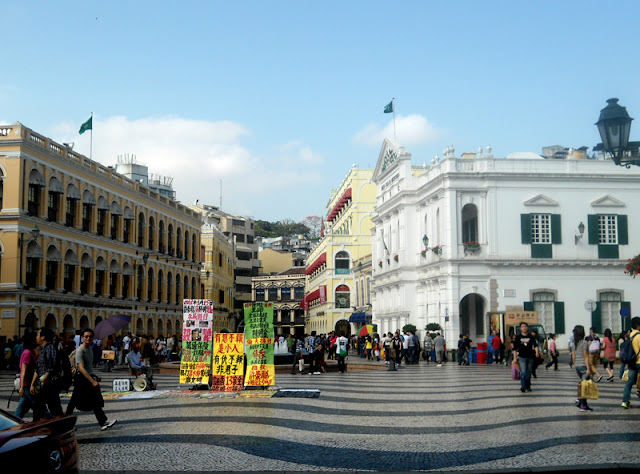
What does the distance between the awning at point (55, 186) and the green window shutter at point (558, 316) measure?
28.3 metres

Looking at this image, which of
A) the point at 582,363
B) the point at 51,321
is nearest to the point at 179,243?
the point at 51,321

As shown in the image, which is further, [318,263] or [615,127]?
[318,263]

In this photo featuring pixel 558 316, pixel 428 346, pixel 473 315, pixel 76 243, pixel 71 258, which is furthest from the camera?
pixel 76 243

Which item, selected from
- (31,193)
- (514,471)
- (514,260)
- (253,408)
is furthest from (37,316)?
(514,471)

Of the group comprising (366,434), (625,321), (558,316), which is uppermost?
(558,316)

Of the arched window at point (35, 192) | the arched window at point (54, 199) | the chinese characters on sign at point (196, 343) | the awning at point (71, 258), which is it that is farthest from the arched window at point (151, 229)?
the chinese characters on sign at point (196, 343)

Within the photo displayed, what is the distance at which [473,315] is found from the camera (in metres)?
41.8

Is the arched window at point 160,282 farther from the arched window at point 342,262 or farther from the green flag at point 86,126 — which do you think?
the arched window at point 342,262

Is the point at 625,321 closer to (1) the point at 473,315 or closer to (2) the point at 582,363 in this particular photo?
(1) the point at 473,315

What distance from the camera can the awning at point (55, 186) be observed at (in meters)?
42.2

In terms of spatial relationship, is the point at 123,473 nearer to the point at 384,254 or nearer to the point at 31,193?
the point at 31,193

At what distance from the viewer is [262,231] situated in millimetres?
138625

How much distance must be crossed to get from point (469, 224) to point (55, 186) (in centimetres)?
2389

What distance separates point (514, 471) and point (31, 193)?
37.3m
